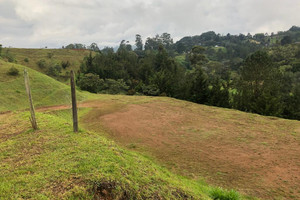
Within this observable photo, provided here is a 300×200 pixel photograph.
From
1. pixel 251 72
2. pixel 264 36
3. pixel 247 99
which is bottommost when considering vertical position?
pixel 247 99

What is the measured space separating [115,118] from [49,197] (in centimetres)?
982

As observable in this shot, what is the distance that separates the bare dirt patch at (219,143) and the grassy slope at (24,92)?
20.0ft

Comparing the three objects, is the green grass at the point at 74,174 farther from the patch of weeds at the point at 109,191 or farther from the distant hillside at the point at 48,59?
the distant hillside at the point at 48,59

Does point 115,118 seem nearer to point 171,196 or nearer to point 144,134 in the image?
point 144,134

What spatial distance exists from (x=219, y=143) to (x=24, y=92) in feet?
59.3

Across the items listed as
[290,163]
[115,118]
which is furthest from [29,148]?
[290,163]

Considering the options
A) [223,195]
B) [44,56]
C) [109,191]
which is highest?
[44,56]

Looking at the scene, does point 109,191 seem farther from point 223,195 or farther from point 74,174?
point 223,195

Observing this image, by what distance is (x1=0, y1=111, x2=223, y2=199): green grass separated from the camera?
12.1 ft

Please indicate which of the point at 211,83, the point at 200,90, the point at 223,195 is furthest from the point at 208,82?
the point at 223,195

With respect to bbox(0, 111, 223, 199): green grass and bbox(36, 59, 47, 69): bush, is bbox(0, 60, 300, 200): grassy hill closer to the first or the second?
bbox(0, 111, 223, 199): green grass

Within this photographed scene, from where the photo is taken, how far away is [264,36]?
13825 centimetres

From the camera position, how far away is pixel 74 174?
13.5 feet

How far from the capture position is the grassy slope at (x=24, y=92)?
53.0 feet
